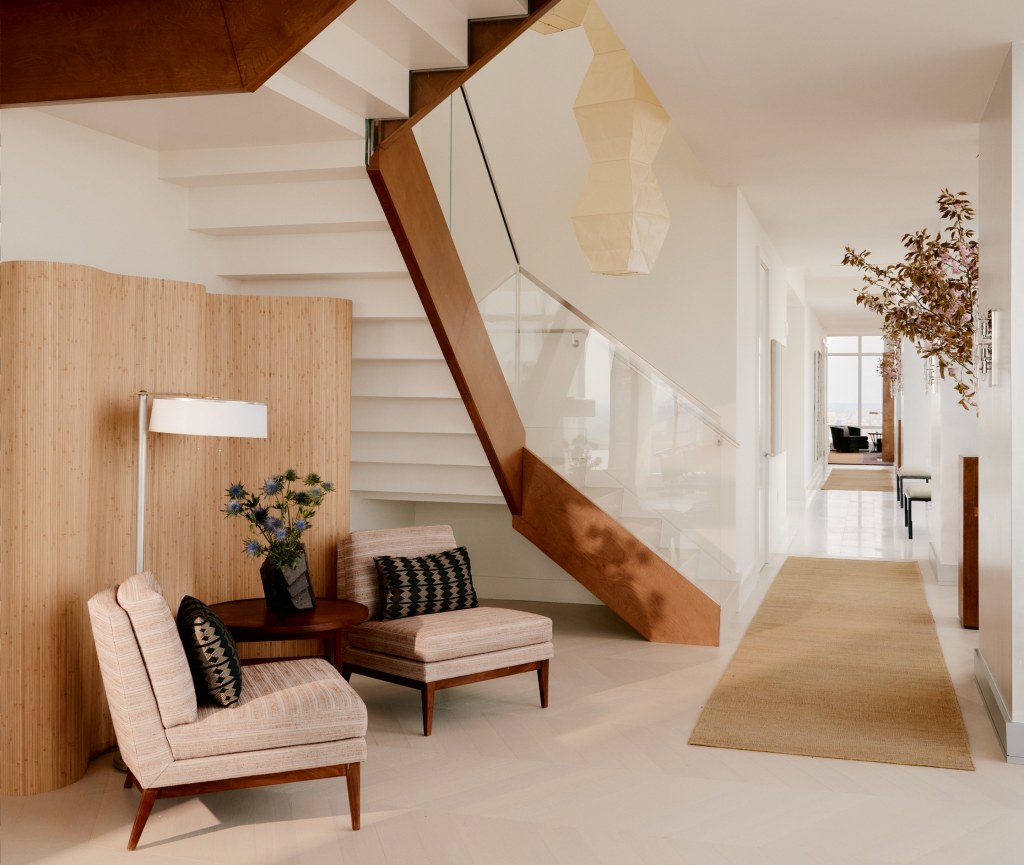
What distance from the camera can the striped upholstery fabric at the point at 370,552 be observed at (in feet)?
16.5

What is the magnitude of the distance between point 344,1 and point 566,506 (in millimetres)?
3808

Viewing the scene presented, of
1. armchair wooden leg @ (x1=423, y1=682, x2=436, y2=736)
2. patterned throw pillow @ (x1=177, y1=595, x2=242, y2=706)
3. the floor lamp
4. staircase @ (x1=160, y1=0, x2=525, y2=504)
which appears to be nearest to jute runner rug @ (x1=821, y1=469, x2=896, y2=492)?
staircase @ (x1=160, y1=0, x2=525, y2=504)

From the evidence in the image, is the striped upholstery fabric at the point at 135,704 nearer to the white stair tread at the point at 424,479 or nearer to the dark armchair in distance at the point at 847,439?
the white stair tread at the point at 424,479

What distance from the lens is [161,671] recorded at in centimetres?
328

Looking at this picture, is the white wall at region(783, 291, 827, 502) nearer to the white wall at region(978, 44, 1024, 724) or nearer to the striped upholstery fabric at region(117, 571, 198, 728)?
the white wall at region(978, 44, 1024, 724)

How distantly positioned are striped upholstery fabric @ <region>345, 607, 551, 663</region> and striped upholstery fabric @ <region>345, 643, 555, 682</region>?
0.07 ft

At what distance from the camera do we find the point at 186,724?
3.30 meters

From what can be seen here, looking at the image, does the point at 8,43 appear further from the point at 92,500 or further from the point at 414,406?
the point at 414,406

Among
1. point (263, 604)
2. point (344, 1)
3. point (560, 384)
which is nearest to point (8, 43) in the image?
point (344, 1)

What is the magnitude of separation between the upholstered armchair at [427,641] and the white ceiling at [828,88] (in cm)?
276

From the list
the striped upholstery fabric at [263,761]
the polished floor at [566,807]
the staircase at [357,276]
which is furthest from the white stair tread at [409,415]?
the striped upholstery fabric at [263,761]

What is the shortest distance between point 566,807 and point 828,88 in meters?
3.71

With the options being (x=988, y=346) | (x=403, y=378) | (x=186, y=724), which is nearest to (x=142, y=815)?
(x=186, y=724)

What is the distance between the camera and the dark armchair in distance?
2458cm
